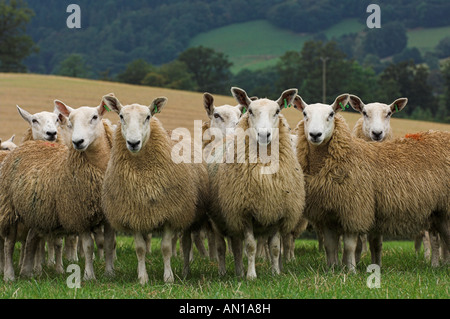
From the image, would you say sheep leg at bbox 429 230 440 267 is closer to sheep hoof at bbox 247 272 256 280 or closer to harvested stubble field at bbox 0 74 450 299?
harvested stubble field at bbox 0 74 450 299

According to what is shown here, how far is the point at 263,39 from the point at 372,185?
330 ft

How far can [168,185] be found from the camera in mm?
8125

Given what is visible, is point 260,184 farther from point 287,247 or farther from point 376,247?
point 287,247

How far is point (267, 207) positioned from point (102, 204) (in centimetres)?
198

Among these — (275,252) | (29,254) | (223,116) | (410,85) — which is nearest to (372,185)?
(275,252)

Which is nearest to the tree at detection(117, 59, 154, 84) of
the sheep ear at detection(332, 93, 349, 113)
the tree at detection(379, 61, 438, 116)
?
the tree at detection(379, 61, 438, 116)

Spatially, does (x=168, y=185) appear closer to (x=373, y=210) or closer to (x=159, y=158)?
(x=159, y=158)

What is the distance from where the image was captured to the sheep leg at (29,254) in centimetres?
→ 909

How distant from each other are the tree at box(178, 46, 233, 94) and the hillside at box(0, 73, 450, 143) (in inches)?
882

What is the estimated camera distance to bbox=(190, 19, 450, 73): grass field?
323 feet

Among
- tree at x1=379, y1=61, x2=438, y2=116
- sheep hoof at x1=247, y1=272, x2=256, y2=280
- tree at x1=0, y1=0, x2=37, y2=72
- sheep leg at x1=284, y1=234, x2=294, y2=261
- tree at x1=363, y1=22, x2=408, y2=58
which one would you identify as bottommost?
sheep leg at x1=284, y1=234, x2=294, y2=261

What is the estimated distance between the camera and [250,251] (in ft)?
26.4

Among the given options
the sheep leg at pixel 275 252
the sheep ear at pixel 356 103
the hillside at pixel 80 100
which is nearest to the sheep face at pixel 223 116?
the sheep ear at pixel 356 103

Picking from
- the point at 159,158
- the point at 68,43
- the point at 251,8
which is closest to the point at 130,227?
the point at 159,158
